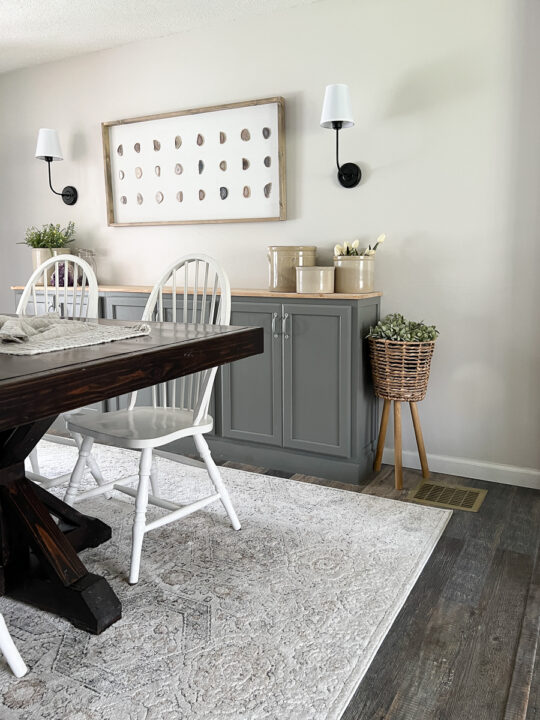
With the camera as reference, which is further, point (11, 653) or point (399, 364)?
point (399, 364)

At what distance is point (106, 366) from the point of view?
4.57ft

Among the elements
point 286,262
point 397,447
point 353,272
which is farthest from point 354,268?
point 397,447

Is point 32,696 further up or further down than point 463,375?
further down

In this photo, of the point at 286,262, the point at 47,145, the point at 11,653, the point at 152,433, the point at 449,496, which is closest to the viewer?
the point at 11,653

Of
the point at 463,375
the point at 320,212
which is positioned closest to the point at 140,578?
the point at 463,375

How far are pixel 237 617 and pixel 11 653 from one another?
59 centimetres

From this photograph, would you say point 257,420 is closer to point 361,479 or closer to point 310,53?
point 361,479

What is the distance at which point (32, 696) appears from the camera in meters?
1.44

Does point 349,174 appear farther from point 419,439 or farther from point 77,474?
point 77,474

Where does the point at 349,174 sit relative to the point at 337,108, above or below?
below

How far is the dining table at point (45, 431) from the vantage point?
4.64 ft

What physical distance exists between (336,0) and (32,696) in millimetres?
3024

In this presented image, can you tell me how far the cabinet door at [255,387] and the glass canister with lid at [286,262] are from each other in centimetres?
14

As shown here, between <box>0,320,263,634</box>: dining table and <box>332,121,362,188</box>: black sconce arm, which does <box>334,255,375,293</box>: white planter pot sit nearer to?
<box>332,121,362,188</box>: black sconce arm
